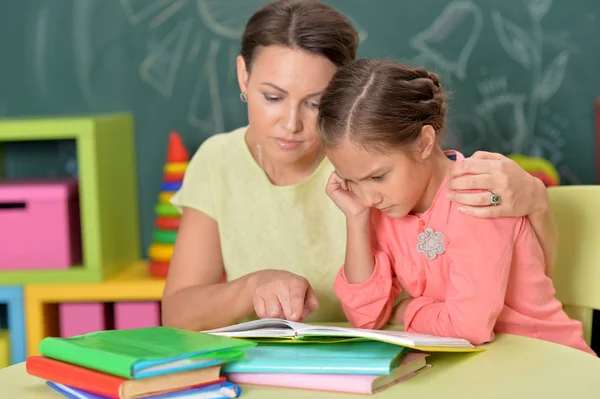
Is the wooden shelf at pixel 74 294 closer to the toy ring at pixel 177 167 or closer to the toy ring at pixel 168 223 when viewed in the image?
the toy ring at pixel 168 223

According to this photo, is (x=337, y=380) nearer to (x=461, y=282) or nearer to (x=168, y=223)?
(x=461, y=282)

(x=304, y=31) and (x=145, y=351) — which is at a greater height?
(x=304, y=31)

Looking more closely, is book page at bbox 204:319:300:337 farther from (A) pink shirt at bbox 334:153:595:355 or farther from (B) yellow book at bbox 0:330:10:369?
(B) yellow book at bbox 0:330:10:369

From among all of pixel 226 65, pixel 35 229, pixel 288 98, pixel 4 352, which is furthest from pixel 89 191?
pixel 288 98

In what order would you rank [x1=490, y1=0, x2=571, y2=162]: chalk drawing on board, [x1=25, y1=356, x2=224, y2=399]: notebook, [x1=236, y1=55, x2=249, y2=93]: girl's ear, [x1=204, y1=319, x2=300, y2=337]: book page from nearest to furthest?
[x1=25, y1=356, x2=224, y2=399]: notebook < [x1=204, y1=319, x2=300, y2=337]: book page < [x1=236, y1=55, x2=249, y2=93]: girl's ear < [x1=490, y1=0, x2=571, y2=162]: chalk drawing on board

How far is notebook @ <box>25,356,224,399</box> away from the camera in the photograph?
0.98 metres

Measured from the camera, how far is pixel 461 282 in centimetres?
129

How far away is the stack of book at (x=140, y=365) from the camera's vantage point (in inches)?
38.8

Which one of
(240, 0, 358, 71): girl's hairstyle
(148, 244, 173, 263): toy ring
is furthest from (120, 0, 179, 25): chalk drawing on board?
(240, 0, 358, 71): girl's hairstyle

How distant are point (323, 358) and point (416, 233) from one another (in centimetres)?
39

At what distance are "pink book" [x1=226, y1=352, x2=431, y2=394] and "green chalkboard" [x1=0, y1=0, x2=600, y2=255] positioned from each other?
5.74 feet

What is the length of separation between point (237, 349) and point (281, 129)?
592 millimetres

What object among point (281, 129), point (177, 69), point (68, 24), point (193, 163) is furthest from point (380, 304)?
point (68, 24)

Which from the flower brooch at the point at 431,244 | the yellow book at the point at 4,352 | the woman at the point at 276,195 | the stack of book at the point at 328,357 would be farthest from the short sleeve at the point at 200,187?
the yellow book at the point at 4,352
